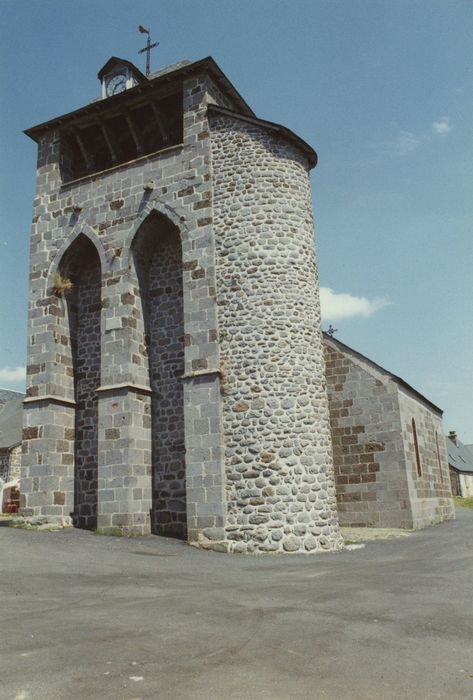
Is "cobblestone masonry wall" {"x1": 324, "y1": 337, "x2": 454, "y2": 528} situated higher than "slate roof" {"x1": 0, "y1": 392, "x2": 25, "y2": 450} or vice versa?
"slate roof" {"x1": 0, "y1": 392, "x2": 25, "y2": 450}

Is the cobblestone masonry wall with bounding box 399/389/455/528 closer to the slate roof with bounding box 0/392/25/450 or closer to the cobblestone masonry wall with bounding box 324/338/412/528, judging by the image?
the cobblestone masonry wall with bounding box 324/338/412/528

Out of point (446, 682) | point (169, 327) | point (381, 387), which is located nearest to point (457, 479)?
point (381, 387)

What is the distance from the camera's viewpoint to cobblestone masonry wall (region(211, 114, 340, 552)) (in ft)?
36.4

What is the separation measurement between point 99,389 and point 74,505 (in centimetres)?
293

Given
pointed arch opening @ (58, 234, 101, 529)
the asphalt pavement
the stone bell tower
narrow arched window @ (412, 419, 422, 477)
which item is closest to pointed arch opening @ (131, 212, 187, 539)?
the stone bell tower

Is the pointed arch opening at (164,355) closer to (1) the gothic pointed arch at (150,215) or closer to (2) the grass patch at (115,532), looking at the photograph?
(1) the gothic pointed arch at (150,215)

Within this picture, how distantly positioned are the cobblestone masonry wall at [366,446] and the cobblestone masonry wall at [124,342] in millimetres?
4764

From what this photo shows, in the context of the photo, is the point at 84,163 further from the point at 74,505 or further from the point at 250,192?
the point at 74,505

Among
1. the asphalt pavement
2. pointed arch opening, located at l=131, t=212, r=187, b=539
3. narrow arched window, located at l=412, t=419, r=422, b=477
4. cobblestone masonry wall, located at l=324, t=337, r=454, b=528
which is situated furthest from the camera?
narrow arched window, located at l=412, t=419, r=422, b=477

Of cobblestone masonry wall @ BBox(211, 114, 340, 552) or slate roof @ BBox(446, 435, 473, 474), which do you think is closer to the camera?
cobblestone masonry wall @ BBox(211, 114, 340, 552)

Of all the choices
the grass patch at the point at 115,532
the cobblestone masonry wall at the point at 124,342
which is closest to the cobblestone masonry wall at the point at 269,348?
the cobblestone masonry wall at the point at 124,342

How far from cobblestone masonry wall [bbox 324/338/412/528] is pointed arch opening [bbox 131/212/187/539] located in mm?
4524

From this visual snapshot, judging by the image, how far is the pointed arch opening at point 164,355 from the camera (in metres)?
12.6

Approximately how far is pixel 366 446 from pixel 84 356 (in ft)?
24.9
